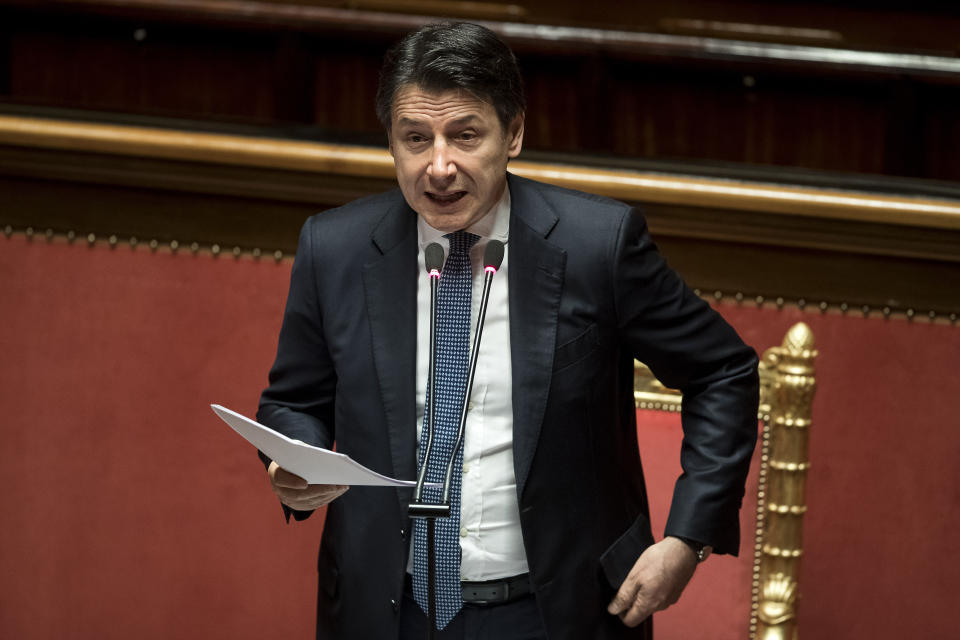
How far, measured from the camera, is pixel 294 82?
99.3 inches

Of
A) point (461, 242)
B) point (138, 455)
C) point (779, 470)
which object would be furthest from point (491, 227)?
point (138, 455)

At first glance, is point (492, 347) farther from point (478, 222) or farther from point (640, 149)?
point (640, 149)

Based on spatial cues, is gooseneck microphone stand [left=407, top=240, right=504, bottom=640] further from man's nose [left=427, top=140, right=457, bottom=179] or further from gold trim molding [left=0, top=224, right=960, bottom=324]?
gold trim molding [left=0, top=224, right=960, bottom=324]

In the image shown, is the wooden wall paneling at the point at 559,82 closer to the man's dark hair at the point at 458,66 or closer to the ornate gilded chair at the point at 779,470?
the ornate gilded chair at the point at 779,470

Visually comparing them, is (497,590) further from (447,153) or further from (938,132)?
(938,132)

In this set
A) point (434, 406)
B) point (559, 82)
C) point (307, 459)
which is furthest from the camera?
point (559, 82)

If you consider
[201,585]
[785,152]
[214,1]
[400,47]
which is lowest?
[201,585]

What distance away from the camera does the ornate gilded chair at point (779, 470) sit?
1312 mm

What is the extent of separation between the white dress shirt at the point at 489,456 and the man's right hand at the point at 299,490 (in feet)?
0.28

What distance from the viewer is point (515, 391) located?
3.20 feet

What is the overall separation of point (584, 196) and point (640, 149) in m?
1.47

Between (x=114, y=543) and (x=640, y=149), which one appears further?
(x=640, y=149)

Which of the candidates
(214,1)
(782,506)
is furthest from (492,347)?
(214,1)

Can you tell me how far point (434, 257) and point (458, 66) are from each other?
149mm
